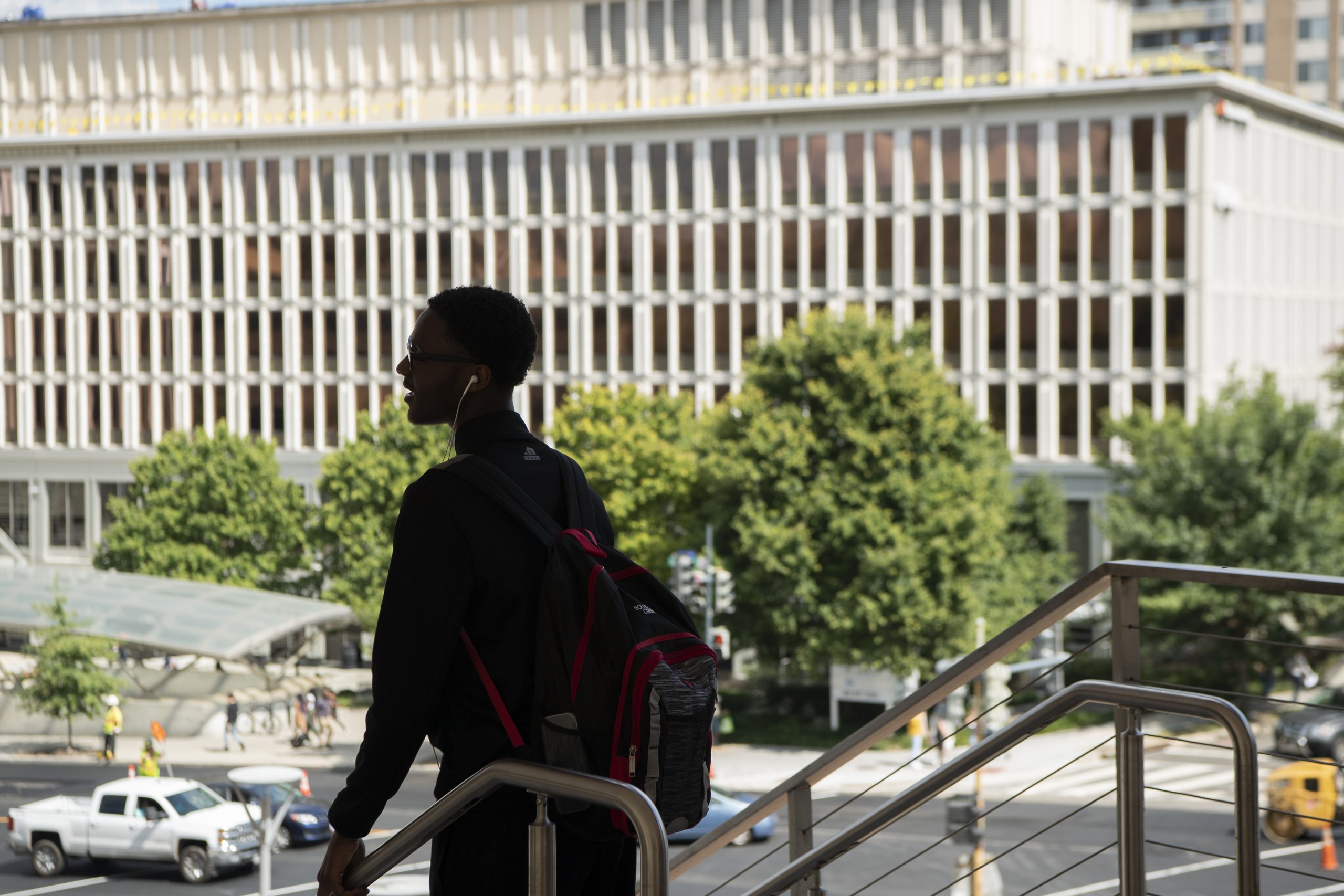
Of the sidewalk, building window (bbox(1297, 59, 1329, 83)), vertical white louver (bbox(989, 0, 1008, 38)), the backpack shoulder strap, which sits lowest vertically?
the sidewalk

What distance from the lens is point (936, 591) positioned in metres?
33.3

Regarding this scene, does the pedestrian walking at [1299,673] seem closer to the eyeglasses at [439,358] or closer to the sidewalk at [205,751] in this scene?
the sidewalk at [205,751]

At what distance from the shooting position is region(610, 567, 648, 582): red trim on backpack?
2672 millimetres

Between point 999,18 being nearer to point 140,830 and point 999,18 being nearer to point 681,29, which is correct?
point 681,29

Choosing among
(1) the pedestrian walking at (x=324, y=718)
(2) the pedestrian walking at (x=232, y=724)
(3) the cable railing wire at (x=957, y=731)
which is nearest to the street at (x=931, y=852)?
(2) the pedestrian walking at (x=232, y=724)

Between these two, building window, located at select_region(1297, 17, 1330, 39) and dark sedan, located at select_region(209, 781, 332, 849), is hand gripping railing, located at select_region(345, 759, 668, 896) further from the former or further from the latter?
building window, located at select_region(1297, 17, 1330, 39)

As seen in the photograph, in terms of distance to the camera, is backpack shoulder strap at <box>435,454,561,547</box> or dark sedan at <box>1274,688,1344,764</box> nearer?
backpack shoulder strap at <box>435,454,561,547</box>

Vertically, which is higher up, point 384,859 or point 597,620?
point 597,620

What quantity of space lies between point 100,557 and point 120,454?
13.6m

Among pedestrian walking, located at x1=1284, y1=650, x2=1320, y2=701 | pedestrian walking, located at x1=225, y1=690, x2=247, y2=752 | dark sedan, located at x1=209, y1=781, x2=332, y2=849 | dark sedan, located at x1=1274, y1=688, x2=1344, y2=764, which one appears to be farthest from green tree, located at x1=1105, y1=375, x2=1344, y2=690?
pedestrian walking, located at x1=225, y1=690, x2=247, y2=752

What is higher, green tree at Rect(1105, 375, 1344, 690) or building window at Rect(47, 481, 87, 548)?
green tree at Rect(1105, 375, 1344, 690)

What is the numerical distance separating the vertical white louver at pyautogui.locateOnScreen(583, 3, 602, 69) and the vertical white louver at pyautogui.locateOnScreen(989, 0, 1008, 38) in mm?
13587

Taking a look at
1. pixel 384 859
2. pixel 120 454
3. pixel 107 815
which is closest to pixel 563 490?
pixel 384 859

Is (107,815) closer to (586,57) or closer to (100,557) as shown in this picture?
(100,557)
